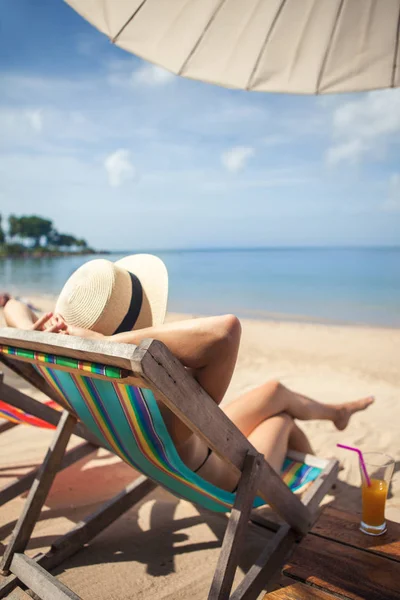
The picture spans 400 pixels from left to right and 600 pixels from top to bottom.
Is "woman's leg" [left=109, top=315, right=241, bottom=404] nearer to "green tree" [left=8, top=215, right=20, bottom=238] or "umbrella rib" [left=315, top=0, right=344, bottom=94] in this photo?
"umbrella rib" [left=315, top=0, right=344, bottom=94]

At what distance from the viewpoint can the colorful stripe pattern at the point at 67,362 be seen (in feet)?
3.85

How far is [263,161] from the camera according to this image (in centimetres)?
7725

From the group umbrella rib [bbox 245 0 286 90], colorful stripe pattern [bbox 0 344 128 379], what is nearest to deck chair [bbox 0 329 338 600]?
colorful stripe pattern [bbox 0 344 128 379]

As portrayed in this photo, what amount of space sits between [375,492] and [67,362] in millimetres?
1228

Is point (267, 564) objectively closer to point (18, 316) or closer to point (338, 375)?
point (18, 316)

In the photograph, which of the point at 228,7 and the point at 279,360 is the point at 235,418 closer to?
the point at 228,7

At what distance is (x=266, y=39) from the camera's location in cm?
256

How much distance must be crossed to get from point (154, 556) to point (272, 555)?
54cm

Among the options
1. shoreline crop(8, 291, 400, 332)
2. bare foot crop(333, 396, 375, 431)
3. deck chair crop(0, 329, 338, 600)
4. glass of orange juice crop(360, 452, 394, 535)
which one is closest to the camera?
deck chair crop(0, 329, 338, 600)

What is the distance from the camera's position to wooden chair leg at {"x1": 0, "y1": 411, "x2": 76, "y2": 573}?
5.89 feet

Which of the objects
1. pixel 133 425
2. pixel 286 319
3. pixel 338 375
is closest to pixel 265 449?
pixel 133 425

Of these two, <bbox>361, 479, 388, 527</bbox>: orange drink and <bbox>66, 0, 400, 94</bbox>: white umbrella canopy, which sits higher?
<bbox>66, 0, 400, 94</bbox>: white umbrella canopy

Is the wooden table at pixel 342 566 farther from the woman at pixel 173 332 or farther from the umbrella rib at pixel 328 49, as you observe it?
the umbrella rib at pixel 328 49

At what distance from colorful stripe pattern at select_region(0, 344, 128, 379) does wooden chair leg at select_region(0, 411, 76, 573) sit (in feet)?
1.86
